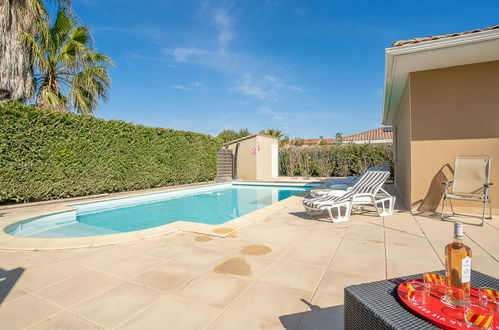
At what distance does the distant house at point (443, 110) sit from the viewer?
5176 mm

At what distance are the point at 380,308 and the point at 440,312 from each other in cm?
24

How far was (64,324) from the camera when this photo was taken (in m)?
2.06

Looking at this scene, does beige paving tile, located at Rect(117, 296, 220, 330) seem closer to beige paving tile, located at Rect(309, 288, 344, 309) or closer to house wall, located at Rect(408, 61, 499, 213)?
beige paving tile, located at Rect(309, 288, 344, 309)

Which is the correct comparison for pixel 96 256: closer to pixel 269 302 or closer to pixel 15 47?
pixel 269 302

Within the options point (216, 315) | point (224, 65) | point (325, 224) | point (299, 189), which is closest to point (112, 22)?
point (224, 65)

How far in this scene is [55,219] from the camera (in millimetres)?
6918

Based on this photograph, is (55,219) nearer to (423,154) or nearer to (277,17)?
(423,154)

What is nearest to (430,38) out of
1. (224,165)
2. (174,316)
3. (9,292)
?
(174,316)

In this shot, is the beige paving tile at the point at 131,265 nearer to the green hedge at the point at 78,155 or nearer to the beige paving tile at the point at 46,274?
the beige paving tile at the point at 46,274

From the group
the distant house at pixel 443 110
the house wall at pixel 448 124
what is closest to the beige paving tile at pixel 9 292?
the distant house at pixel 443 110

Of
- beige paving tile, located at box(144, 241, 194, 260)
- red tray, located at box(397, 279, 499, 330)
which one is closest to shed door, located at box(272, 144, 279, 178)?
beige paving tile, located at box(144, 241, 194, 260)

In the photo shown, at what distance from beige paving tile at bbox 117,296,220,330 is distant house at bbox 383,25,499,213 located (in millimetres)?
5253

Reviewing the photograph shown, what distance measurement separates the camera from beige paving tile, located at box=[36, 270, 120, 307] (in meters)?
2.44

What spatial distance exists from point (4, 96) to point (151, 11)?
21.7 feet
